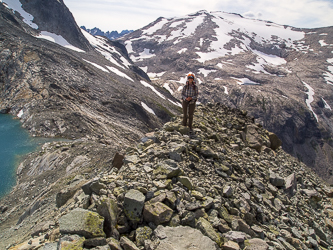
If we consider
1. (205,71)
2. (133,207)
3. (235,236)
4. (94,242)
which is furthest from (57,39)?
(205,71)

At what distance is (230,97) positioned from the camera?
137m

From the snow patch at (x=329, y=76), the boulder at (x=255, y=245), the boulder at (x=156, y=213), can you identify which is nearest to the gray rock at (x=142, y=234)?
the boulder at (x=156, y=213)

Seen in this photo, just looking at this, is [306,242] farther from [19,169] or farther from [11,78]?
[11,78]

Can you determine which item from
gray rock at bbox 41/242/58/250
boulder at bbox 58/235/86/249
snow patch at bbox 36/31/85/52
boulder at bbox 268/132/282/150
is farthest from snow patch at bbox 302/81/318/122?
gray rock at bbox 41/242/58/250

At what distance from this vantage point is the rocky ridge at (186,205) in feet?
18.9

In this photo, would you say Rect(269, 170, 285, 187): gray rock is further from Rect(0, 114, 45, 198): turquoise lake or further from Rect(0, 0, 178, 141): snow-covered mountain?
Rect(0, 0, 178, 141): snow-covered mountain

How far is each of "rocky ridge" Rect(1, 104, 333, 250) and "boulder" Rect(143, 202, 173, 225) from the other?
27mm

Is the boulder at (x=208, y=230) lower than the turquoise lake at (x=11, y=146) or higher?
higher

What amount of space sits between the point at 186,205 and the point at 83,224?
3.12 meters

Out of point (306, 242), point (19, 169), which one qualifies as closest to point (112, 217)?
point (306, 242)

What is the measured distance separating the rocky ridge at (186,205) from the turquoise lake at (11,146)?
940cm

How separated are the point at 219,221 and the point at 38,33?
97.7 meters

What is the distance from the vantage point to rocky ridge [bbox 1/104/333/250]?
18.9 feet

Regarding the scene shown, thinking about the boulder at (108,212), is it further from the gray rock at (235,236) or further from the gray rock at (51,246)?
the gray rock at (235,236)
